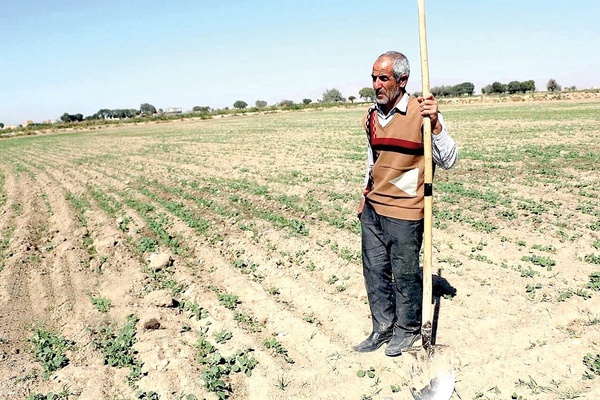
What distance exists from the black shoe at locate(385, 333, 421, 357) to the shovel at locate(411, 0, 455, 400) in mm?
499

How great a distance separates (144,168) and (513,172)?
11.8 meters

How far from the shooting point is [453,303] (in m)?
4.83

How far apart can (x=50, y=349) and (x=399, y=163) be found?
3.66m

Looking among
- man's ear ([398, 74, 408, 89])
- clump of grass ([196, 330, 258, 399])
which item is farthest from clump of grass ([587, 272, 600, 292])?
clump of grass ([196, 330, 258, 399])

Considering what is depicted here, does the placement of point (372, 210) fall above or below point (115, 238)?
above

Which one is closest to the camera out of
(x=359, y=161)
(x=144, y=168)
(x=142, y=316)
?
(x=142, y=316)

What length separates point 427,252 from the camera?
11.1ft

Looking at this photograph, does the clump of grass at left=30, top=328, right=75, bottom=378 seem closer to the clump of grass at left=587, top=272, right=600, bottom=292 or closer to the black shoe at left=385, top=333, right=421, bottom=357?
the black shoe at left=385, top=333, right=421, bottom=357

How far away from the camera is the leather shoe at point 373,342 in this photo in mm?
4098

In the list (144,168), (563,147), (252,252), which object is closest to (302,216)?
(252,252)

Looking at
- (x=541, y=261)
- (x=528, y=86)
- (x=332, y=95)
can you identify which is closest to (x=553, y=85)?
(x=528, y=86)

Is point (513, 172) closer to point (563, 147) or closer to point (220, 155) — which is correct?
point (563, 147)

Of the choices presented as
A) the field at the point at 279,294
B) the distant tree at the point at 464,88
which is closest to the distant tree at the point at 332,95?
the distant tree at the point at 464,88

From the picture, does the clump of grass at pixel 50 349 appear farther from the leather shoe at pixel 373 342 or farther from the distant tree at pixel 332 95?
the distant tree at pixel 332 95
